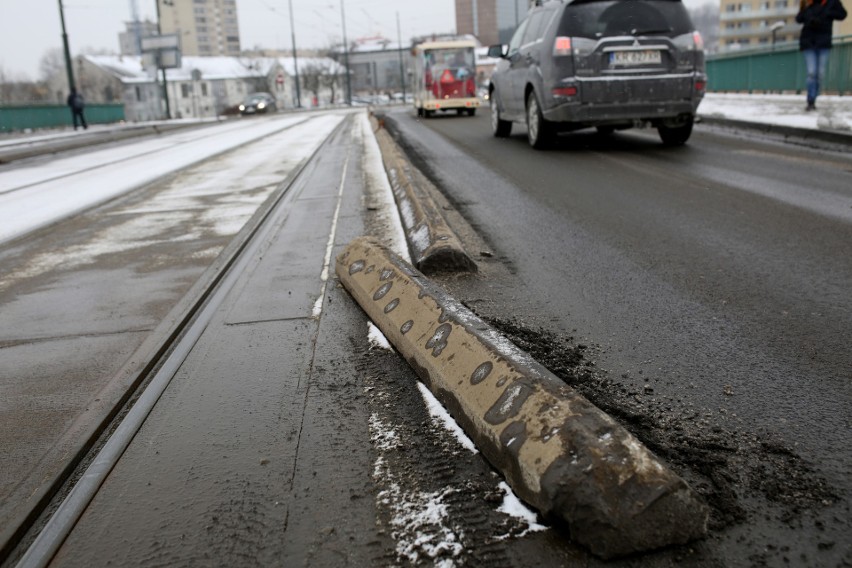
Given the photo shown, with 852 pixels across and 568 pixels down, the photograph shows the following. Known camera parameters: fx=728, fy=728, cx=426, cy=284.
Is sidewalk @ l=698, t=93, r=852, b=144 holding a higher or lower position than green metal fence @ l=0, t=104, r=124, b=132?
lower

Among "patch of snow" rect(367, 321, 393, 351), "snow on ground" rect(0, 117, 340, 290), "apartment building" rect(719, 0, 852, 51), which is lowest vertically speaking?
"patch of snow" rect(367, 321, 393, 351)

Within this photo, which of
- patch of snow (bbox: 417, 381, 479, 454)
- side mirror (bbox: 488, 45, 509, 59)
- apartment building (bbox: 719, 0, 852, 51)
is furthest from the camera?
apartment building (bbox: 719, 0, 852, 51)

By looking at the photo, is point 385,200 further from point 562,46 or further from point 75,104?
point 75,104

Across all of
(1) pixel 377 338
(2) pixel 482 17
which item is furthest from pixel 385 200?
(2) pixel 482 17

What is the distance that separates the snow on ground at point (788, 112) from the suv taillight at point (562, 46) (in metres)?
3.72

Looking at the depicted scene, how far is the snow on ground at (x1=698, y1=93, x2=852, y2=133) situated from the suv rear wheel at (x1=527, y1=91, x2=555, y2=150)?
3.57 meters

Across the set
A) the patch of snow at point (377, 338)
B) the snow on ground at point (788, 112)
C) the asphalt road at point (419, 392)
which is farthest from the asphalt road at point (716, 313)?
the snow on ground at point (788, 112)

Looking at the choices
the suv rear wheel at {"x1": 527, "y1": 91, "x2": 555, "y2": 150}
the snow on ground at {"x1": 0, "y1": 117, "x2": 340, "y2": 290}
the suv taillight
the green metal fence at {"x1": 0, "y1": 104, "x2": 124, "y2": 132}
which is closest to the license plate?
the suv taillight

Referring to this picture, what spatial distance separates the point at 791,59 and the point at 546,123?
1018 centimetres

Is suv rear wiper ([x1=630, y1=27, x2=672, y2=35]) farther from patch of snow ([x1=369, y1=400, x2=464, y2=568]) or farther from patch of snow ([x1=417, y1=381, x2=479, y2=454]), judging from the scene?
patch of snow ([x1=369, y1=400, x2=464, y2=568])

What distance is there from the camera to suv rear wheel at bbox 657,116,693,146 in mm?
9906

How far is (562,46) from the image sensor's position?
363 inches

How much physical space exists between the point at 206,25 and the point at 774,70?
191 m

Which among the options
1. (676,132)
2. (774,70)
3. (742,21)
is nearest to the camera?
(676,132)
